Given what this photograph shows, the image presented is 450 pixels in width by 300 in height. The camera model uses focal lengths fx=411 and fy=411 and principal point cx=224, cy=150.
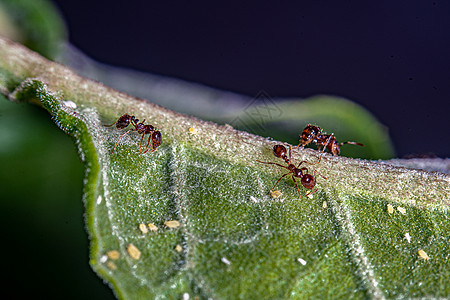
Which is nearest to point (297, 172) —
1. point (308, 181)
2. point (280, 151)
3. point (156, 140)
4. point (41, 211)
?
point (308, 181)

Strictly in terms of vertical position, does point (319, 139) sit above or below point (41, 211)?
above

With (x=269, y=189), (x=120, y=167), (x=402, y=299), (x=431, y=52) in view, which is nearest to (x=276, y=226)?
(x=269, y=189)

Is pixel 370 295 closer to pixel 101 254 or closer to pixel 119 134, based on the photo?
pixel 101 254

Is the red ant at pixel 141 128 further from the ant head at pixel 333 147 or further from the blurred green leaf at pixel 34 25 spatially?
the blurred green leaf at pixel 34 25

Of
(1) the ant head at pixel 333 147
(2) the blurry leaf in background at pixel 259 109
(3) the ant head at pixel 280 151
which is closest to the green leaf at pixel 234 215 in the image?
(3) the ant head at pixel 280 151

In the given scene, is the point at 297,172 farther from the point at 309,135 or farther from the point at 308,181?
the point at 309,135

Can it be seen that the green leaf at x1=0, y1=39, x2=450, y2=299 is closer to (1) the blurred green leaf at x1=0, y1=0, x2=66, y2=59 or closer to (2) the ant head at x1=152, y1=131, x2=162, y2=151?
(2) the ant head at x1=152, y1=131, x2=162, y2=151

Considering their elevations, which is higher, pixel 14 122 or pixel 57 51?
pixel 57 51
